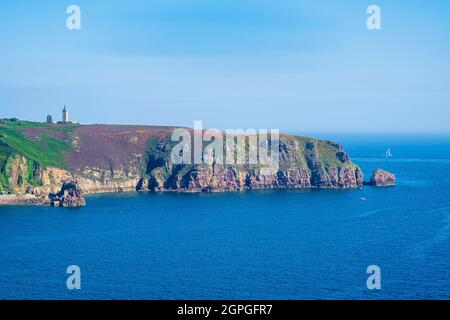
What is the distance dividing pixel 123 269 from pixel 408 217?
72241mm

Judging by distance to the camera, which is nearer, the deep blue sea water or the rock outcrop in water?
the deep blue sea water

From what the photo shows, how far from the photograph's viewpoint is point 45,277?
96.2m

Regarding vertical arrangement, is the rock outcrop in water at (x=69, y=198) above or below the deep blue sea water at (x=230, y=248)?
above

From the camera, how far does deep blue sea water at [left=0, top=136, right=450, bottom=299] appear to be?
91062mm

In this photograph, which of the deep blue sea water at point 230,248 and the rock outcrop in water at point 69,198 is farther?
the rock outcrop in water at point 69,198

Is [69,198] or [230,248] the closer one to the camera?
[230,248]

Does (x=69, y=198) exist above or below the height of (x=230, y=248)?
above

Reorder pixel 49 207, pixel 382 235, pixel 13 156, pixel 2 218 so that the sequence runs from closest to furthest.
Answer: pixel 382 235 → pixel 2 218 → pixel 49 207 → pixel 13 156

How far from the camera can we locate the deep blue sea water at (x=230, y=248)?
91.1 m

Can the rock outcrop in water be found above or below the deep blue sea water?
above

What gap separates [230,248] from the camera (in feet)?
383
